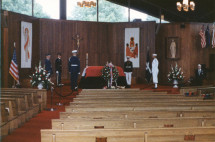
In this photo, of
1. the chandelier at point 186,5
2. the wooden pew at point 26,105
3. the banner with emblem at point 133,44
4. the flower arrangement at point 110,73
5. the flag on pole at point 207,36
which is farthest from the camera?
the banner with emblem at point 133,44

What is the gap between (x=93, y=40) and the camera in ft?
59.3

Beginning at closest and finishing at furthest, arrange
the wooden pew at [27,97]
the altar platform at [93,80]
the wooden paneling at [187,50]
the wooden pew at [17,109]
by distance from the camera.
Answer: the wooden pew at [17,109]
the wooden pew at [27,97]
the altar platform at [93,80]
the wooden paneling at [187,50]

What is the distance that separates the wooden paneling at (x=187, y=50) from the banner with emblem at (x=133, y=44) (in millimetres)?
1635

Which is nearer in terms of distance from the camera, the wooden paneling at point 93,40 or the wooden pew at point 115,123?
the wooden pew at point 115,123

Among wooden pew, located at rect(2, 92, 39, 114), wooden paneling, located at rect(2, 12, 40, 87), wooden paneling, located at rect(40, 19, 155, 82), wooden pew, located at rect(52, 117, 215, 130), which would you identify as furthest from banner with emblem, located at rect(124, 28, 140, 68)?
wooden pew, located at rect(52, 117, 215, 130)

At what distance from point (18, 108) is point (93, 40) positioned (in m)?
11.6

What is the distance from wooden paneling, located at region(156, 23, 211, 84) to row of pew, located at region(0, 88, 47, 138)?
10.4m

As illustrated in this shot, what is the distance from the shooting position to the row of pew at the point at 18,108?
18.4ft

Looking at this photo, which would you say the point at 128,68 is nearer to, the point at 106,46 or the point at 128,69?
the point at 128,69

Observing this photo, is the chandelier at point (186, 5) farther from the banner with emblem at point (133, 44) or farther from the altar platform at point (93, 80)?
the altar platform at point (93, 80)

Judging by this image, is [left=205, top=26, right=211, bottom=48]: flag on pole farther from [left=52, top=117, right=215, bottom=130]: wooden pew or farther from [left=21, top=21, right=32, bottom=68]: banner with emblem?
[left=52, top=117, right=215, bottom=130]: wooden pew

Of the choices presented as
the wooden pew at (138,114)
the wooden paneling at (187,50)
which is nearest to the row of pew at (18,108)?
the wooden pew at (138,114)

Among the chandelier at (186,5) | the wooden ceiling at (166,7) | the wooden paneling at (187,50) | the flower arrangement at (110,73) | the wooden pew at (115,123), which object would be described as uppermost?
the wooden ceiling at (166,7)

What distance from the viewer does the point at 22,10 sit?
1523 centimetres
